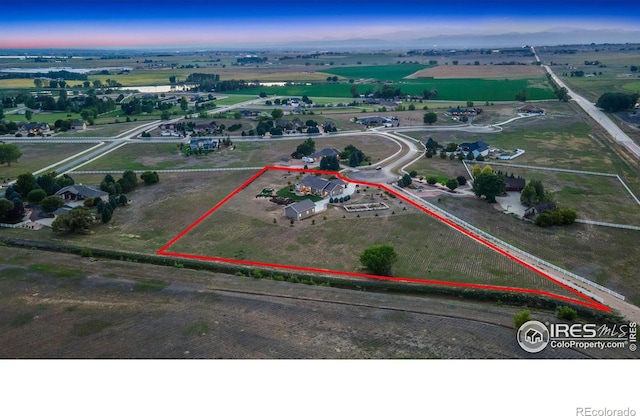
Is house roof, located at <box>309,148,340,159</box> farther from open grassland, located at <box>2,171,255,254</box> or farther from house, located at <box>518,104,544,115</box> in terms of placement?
house, located at <box>518,104,544,115</box>

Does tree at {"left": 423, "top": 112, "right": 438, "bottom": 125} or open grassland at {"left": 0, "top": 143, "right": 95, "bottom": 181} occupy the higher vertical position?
tree at {"left": 423, "top": 112, "right": 438, "bottom": 125}

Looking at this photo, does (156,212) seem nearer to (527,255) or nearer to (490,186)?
(490,186)

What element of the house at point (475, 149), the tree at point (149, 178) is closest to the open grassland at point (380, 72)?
the house at point (475, 149)

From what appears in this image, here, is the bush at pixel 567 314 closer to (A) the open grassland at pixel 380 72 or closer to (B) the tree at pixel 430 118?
(B) the tree at pixel 430 118

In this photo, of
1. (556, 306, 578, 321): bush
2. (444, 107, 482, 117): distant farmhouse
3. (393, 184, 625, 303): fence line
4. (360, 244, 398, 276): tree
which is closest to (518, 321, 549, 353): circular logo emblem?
(556, 306, 578, 321): bush

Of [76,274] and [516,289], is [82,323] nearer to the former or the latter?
[76,274]

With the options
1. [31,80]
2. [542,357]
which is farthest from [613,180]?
[31,80]
